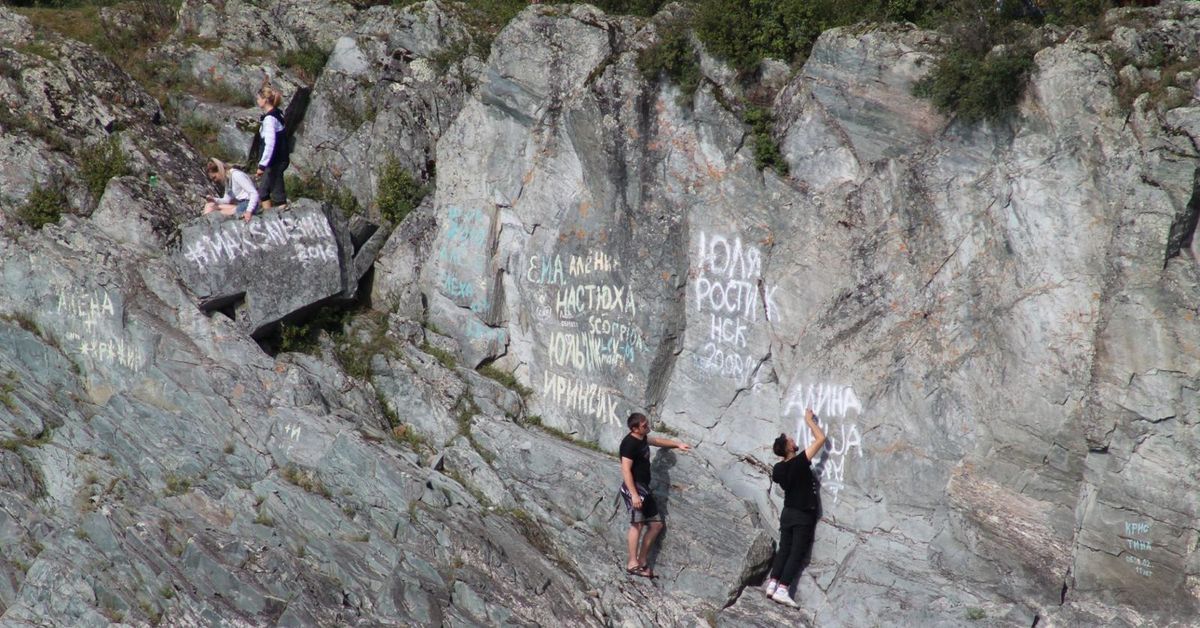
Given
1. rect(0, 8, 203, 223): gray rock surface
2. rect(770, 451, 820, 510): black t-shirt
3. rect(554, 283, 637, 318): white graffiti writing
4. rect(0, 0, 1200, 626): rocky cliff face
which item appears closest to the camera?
rect(0, 0, 1200, 626): rocky cliff face

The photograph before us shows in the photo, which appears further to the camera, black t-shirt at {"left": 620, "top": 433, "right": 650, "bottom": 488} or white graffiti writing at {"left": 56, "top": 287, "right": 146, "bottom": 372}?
white graffiti writing at {"left": 56, "top": 287, "right": 146, "bottom": 372}

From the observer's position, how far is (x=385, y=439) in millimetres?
13484

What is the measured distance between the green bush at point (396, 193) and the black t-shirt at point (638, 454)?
16.5 feet

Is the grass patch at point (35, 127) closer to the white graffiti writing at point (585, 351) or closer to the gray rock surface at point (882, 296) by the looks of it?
the gray rock surface at point (882, 296)

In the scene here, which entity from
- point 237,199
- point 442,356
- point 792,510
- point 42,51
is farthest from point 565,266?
point 42,51

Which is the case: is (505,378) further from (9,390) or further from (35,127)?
(35,127)

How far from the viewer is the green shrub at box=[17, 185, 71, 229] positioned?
15.0 metres

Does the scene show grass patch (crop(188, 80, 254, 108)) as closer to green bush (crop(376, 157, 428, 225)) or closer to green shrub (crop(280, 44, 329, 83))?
green shrub (crop(280, 44, 329, 83))

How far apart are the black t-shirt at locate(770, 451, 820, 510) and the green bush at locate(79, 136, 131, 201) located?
9321 millimetres

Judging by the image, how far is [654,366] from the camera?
44.0 feet

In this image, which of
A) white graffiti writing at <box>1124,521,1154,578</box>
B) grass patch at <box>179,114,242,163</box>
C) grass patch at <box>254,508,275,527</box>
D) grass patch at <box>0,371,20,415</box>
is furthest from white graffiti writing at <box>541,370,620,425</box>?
grass patch at <box>0,371,20,415</box>

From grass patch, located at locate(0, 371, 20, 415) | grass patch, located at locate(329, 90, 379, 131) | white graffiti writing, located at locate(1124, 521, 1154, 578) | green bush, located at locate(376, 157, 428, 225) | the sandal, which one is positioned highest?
Answer: grass patch, located at locate(329, 90, 379, 131)

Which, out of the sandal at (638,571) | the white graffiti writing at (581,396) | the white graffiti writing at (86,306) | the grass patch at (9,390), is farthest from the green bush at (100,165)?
the sandal at (638,571)

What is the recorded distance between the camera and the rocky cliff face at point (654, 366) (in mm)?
11000
